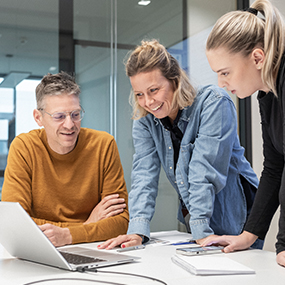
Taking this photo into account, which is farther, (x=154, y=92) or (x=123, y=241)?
(x=154, y=92)

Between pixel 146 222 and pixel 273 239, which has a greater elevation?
pixel 146 222

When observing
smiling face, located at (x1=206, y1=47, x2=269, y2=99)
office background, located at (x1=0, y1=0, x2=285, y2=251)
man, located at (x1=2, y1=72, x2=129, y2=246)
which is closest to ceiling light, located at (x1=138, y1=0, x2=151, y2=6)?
office background, located at (x1=0, y1=0, x2=285, y2=251)

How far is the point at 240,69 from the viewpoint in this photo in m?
1.15

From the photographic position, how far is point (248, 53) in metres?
1.13

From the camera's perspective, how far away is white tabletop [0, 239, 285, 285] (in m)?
0.88

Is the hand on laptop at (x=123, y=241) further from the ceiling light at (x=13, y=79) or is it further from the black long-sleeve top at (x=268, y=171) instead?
the ceiling light at (x=13, y=79)

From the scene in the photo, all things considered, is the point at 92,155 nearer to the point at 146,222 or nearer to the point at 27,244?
the point at 146,222

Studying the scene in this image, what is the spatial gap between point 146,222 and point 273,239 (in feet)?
7.81

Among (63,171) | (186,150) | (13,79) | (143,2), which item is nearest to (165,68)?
(186,150)

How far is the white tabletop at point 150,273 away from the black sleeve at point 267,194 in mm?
116

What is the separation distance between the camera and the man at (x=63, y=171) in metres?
1.63

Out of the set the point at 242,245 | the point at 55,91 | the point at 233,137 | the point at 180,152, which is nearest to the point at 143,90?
the point at 180,152

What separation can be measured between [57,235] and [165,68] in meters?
0.74

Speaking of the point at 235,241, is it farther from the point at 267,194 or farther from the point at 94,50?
the point at 94,50
